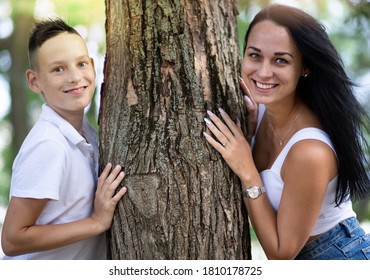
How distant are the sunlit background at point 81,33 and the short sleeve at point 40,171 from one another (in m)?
2.27

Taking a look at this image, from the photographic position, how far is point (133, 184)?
2.37 metres

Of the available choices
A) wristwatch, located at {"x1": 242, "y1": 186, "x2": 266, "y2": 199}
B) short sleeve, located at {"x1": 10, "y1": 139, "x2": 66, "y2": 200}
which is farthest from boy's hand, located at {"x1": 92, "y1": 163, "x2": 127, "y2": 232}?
wristwatch, located at {"x1": 242, "y1": 186, "x2": 266, "y2": 199}

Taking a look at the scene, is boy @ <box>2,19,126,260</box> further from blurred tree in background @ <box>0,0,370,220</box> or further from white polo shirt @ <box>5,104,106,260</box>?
blurred tree in background @ <box>0,0,370,220</box>

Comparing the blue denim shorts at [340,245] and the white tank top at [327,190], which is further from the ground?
the white tank top at [327,190]

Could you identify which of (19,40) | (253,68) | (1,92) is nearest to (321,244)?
(253,68)

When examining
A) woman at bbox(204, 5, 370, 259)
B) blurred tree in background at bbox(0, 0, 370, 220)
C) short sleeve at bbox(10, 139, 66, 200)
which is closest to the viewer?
short sleeve at bbox(10, 139, 66, 200)

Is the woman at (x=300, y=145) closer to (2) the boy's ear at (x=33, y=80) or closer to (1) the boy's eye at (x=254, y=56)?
(1) the boy's eye at (x=254, y=56)

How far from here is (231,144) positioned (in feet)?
7.98

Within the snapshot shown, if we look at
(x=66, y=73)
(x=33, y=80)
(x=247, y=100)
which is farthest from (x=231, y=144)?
(x=33, y=80)

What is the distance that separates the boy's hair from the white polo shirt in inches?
10.2

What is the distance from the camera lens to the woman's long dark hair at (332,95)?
2.47 metres

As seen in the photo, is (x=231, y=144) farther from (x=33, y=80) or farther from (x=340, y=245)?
(x=33, y=80)

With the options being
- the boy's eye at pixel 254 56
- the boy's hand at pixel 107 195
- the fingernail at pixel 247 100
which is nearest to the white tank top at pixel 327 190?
the fingernail at pixel 247 100

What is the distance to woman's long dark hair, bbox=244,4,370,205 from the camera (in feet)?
8.11
